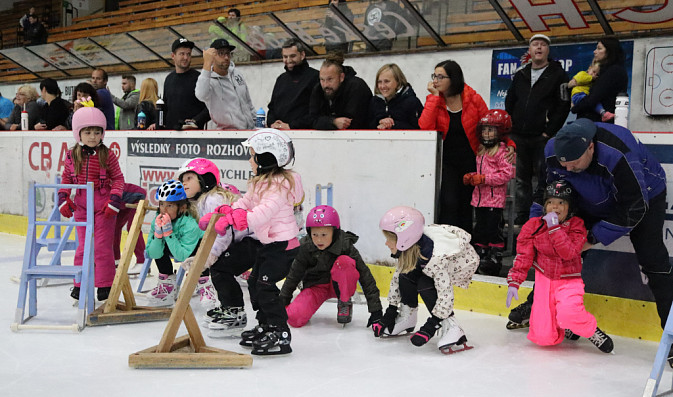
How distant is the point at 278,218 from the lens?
3789mm

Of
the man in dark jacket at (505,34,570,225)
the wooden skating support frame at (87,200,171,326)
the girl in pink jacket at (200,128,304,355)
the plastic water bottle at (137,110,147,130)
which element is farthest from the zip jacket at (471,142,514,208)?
the plastic water bottle at (137,110,147,130)

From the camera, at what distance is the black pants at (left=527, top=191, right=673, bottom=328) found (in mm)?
3678

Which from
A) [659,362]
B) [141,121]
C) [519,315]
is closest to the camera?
[659,362]

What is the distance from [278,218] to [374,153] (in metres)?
1.52

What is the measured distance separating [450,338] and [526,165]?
2.32 meters

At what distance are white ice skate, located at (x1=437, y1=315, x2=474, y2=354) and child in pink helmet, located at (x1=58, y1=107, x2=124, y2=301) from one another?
233 centimetres

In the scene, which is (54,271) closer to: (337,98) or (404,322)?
(404,322)

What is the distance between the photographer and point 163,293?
4746mm

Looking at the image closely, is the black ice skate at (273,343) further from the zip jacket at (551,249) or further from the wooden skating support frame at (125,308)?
the zip jacket at (551,249)

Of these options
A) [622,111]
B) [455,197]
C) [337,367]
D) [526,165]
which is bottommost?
[337,367]

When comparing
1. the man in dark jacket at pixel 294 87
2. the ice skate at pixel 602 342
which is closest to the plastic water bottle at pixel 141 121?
the man in dark jacket at pixel 294 87

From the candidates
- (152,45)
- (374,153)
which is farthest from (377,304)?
(152,45)

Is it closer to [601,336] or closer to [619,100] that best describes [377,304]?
[601,336]

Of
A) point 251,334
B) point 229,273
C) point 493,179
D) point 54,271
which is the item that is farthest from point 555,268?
point 54,271
